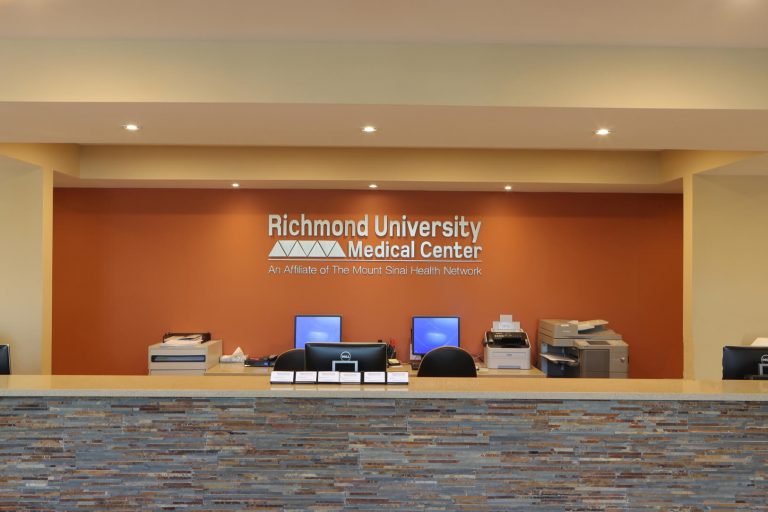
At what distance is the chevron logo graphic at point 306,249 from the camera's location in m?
6.86

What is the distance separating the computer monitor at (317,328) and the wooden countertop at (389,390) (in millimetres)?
3280

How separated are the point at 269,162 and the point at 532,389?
12.4 ft

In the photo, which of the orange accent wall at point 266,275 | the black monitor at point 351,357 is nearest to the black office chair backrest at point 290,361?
the black monitor at point 351,357

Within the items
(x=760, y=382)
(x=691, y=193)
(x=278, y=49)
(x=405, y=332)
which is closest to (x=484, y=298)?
(x=405, y=332)

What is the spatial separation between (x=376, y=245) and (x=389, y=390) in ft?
12.3

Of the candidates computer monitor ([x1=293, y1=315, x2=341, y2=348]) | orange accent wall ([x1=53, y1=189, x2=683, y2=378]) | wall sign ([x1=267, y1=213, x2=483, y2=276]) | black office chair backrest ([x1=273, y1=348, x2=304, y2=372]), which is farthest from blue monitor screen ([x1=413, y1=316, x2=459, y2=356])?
black office chair backrest ([x1=273, y1=348, x2=304, y2=372])

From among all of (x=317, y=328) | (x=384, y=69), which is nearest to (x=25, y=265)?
(x=317, y=328)

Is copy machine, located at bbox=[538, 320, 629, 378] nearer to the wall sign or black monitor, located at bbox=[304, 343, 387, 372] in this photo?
the wall sign

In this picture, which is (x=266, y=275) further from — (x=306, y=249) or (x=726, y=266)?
(x=726, y=266)

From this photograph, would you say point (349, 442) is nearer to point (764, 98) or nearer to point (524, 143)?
point (524, 143)

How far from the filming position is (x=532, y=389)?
10.6 ft

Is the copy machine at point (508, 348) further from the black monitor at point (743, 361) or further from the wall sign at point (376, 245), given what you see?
the black monitor at point (743, 361)

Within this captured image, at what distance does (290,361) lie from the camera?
16.4 feet

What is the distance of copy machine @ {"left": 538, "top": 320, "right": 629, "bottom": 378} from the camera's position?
20.7 ft
